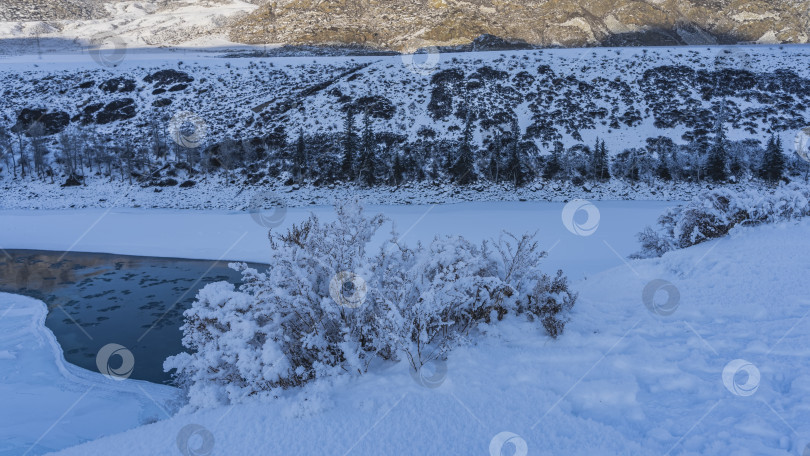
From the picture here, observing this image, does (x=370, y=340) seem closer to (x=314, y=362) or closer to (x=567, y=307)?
(x=314, y=362)

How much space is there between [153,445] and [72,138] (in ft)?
161

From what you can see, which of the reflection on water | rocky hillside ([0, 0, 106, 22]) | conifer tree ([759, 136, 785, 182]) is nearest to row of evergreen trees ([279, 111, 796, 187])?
conifer tree ([759, 136, 785, 182])

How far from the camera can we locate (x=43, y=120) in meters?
48.2

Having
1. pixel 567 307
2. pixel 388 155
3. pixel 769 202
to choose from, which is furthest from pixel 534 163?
pixel 567 307

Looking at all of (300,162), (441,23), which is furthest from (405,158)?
(441,23)

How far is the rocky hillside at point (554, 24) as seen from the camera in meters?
110

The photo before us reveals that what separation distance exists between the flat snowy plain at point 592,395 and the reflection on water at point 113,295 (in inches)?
124

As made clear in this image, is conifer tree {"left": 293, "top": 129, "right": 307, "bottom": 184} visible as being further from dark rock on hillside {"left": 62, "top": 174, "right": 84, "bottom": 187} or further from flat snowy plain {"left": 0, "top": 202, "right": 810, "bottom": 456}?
flat snowy plain {"left": 0, "top": 202, "right": 810, "bottom": 456}

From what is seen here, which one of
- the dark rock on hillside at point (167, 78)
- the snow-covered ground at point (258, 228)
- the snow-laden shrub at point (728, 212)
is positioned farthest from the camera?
the dark rock on hillside at point (167, 78)

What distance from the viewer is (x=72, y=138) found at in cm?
4197

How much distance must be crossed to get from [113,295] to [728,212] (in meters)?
→ 19.1

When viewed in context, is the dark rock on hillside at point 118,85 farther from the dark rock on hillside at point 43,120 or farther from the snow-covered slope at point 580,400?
the snow-covered slope at point 580,400

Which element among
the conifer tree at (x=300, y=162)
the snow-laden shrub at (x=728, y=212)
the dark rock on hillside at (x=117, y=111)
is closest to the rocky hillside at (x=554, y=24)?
the dark rock on hillside at (x=117, y=111)

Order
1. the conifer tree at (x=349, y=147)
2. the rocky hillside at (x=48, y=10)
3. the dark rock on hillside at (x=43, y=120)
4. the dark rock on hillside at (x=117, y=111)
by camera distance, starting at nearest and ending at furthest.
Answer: the conifer tree at (x=349, y=147)
the dark rock on hillside at (x=43, y=120)
the dark rock on hillside at (x=117, y=111)
the rocky hillside at (x=48, y=10)
